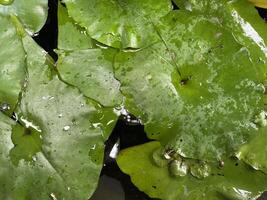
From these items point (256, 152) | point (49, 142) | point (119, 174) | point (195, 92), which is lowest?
point (119, 174)

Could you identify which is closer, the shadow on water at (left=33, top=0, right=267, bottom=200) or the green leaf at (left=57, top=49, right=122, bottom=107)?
the green leaf at (left=57, top=49, right=122, bottom=107)

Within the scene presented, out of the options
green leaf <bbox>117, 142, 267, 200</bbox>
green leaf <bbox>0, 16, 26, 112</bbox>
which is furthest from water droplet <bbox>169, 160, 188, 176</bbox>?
green leaf <bbox>0, 16, 26, 112</bbox>

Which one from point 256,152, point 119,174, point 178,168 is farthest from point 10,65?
point 256,152

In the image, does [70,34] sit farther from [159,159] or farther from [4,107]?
[159,159]

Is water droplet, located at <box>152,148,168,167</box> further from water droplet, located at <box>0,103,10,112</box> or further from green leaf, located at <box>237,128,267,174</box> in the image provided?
water droplet, located at <box>0,103,10,112</box>

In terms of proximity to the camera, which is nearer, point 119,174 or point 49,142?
point 49,142

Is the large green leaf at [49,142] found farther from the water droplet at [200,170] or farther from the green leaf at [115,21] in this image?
the water droplet at [200,170]
